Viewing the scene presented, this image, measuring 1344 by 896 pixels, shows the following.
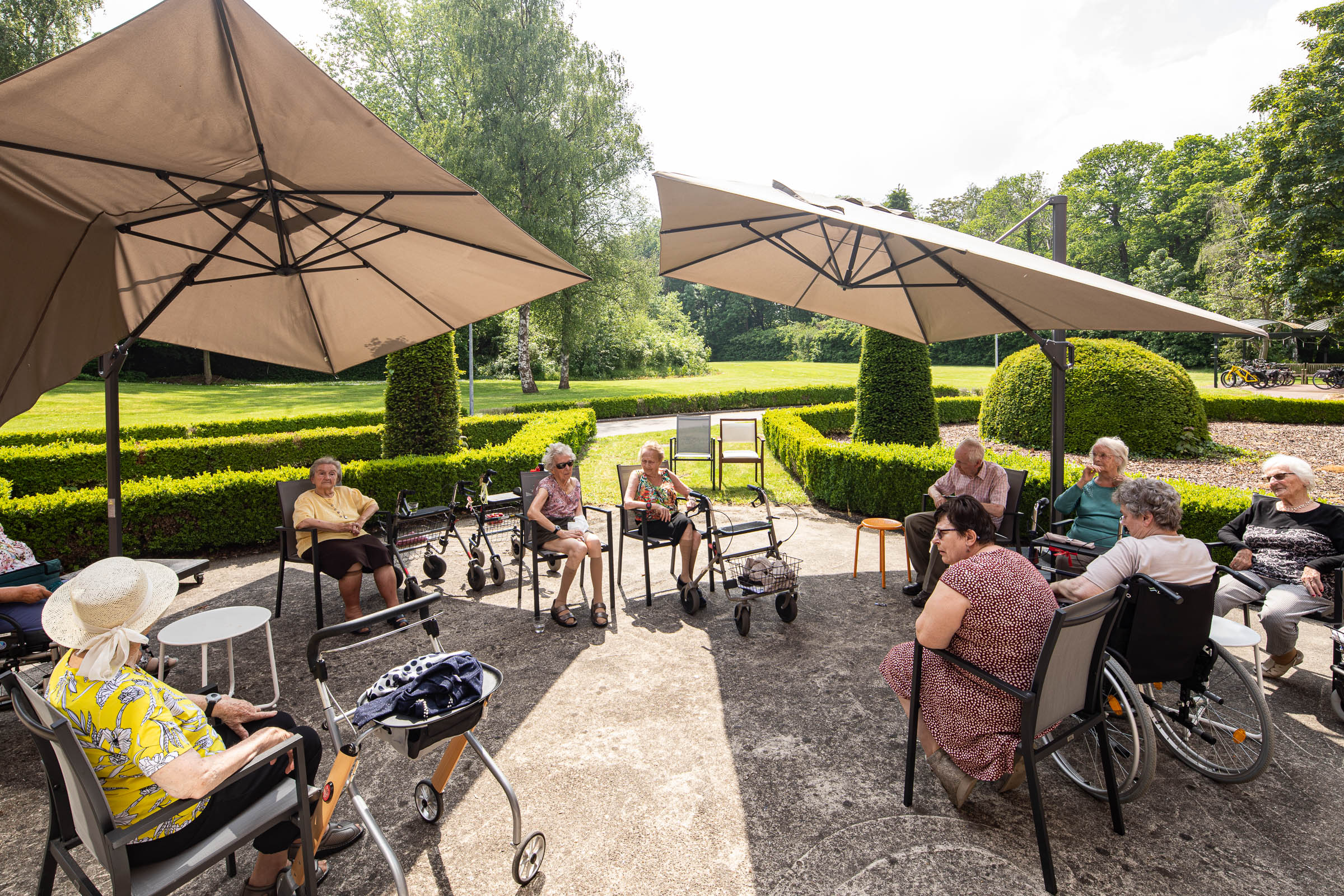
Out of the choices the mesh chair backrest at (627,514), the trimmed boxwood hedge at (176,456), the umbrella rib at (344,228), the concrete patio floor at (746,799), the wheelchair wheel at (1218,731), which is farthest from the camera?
the trimmed boxwood hedge at (176,456)

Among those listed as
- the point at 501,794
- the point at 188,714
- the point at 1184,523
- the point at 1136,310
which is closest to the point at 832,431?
the point at 1184,523

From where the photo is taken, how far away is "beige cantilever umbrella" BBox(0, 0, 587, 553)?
2.46 meters

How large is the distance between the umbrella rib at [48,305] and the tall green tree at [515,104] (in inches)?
742

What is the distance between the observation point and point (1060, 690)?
2.54 meters

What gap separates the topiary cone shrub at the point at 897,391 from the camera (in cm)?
959

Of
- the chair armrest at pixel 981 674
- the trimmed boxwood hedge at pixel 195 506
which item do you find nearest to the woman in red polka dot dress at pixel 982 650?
the chair armrest at pixel 981 674

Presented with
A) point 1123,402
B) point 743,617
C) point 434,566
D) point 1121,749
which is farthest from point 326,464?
point 1123,402

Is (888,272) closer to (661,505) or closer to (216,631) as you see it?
(661,505)

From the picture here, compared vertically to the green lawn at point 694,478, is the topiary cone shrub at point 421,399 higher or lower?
higher

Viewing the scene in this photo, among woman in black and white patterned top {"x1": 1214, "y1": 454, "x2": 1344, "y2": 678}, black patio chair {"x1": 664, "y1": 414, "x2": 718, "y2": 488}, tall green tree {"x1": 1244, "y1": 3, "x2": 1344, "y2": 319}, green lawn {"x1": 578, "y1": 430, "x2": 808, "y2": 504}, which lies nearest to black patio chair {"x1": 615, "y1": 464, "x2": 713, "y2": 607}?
green lawn {"x1": 578, "y1": 430, "x2": 808, "y2": 504}

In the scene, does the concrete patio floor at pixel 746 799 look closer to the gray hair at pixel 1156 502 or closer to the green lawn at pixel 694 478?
the gray hair at pixel 1156 502

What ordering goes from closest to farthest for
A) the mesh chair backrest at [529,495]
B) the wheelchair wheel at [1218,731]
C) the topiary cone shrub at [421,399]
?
the wheelchair wheel at [1218,731], the mesh chair backrest at [529,495], the topiary cone shrub at [421,399]

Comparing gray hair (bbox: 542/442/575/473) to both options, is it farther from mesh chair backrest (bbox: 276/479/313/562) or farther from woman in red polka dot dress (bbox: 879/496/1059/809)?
woman in red polka dot dress (bbox: 879/496/1059/809)

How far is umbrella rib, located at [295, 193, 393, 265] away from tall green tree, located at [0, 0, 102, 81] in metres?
26.1
